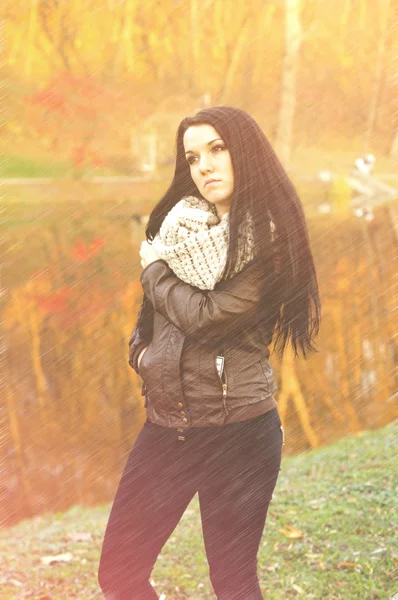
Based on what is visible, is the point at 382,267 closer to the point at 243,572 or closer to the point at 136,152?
the point at 136,152

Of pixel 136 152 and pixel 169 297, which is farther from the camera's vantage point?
pixel 136 152

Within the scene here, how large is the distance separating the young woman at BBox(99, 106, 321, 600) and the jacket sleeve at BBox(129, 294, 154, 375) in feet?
0.13

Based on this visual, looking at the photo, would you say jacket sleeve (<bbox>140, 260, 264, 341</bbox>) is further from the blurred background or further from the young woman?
the blurred background

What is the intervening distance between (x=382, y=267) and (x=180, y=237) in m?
2.70

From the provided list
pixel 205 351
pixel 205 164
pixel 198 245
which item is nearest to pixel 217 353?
pixel 205 351

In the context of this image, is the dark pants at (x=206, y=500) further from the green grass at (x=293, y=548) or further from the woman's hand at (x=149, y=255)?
the green grass at (x=293, y=548)

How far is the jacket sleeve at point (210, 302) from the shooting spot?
4.07 ft

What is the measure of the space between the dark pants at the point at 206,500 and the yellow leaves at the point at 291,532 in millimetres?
906

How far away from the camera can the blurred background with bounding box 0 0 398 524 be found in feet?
10.4

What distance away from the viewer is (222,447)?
132 centimetres

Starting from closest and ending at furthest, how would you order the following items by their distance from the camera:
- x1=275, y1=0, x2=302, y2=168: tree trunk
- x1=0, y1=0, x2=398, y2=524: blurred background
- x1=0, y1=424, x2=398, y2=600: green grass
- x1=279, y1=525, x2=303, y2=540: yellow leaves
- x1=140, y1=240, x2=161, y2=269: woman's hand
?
x1=140, y1=240, x2=161, y2=269: woman's hand, x1=0, y1=424, x2=398, y2=600: green grass, x1=279, y1=525, x2=303, y2=540: yellow leaves, x1=0, y1=0, x2=398, y2=524: blurred background, x1=275, y1=0, x2=302, y2=168: tree trunk

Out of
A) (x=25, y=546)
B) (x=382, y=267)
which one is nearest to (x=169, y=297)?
(x=25, y=546)

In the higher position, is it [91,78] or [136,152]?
[91,78]

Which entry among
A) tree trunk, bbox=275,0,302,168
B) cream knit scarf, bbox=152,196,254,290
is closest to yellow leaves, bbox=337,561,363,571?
cream knit scarf, bbox=152,196,254,290
